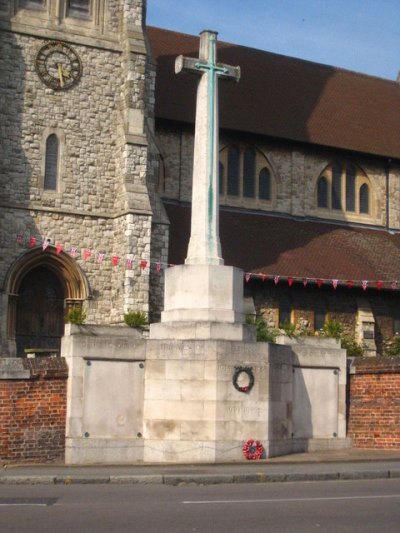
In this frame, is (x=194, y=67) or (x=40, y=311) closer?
(x=194, y=67)

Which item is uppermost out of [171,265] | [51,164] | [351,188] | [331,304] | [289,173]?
[289,173]

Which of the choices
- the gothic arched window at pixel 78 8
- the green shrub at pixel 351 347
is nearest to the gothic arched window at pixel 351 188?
the green shrub at pixel 351 347

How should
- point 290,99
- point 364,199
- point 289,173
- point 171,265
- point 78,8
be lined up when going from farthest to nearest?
point 290,99 < point 364,199 < point 289,173 < point 78,8 < point 171,265

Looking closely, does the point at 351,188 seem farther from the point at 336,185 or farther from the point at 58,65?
the point at 58,65

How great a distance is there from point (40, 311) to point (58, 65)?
6736 millimetres

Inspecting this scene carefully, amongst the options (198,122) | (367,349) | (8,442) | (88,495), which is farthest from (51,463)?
(367,349)

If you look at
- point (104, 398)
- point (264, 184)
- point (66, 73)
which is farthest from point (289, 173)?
point (104, 398)

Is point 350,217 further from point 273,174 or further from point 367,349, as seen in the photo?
point 367,349

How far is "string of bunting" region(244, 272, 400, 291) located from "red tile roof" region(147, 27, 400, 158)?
5971 mm

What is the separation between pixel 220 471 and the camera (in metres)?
14.9

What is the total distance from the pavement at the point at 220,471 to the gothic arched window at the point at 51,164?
38.1 ft

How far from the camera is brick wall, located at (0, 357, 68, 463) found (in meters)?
16.1

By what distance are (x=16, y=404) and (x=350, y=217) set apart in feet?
65.7

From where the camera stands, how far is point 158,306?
86.8 ft
